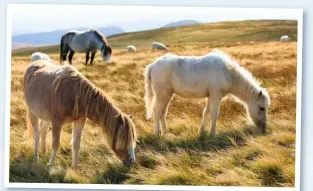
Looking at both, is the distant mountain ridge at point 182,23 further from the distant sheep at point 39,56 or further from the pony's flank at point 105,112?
the distant sheep at point 39,56

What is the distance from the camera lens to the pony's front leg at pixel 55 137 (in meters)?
3.83

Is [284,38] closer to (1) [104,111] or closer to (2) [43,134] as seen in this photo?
(1) [104,111]

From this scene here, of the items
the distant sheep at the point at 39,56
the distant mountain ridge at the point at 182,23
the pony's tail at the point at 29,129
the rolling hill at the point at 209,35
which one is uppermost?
the distant mountain ridge at the point at 182,23

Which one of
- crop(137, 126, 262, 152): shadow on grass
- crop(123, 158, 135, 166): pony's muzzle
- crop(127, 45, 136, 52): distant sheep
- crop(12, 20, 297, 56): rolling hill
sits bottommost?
crop(123, 158, 135, 166): pony's muzzle

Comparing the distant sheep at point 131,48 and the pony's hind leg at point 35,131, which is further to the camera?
the distant sheep at point 131,48

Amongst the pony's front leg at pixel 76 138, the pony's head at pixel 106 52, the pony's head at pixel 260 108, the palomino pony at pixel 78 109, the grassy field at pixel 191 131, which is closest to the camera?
the palomino pony at pixel 78 109

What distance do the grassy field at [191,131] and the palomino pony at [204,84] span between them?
0.28 ft

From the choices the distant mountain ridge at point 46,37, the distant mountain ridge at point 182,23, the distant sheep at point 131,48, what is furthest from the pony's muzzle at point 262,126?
the distant mountain ridge at point 46,37

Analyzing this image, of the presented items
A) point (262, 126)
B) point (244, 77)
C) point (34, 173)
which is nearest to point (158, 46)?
point (244, 77)

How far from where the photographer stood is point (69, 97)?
381cm

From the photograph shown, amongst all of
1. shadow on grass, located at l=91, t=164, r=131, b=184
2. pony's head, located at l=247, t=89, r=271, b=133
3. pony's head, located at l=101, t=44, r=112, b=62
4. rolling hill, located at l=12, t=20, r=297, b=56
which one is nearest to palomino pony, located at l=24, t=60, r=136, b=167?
shadow on grass, located at l=91, t=164, r=131, b=184

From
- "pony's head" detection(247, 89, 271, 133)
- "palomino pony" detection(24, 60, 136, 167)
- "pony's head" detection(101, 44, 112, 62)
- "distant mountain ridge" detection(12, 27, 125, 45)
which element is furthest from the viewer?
"pony's head" detection(101, 44, 112, 62)

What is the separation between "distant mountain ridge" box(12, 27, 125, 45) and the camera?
414cm

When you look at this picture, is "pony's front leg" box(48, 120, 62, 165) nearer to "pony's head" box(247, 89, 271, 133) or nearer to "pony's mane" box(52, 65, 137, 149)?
"pony's mane" box(52, 65, 137, 149)
